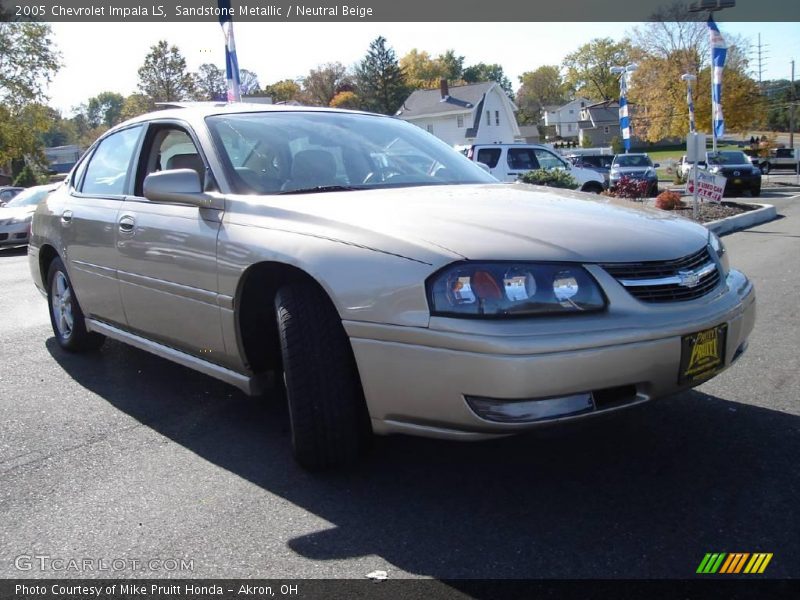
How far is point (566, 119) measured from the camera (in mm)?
99062

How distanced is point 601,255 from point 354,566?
1.38 metres

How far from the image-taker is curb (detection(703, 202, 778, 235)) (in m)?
12.5

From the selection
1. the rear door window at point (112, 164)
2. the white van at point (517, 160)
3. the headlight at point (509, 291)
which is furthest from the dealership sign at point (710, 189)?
the headlight at point (509, 291)

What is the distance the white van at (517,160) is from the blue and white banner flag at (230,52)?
608cm

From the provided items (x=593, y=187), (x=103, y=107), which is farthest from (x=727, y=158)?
(x=103, y=107)

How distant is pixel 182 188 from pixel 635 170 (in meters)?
22.5

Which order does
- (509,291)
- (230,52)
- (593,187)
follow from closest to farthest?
(509,291) < (230,52) < (593,187)

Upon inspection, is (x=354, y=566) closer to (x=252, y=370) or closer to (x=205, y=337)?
(x=252, y=370)

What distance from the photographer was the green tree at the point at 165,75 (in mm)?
56375

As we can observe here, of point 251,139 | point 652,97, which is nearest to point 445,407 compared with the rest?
point 251,139

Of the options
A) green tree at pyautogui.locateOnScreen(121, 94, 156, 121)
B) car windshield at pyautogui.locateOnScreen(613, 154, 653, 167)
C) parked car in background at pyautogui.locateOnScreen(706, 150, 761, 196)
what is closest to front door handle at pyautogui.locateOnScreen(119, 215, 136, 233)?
parked car in background at pyautogui.locateOnScreen(706, 150, 761, 196)

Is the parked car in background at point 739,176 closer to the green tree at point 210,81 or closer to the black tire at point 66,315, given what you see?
the black tire at point 66,315

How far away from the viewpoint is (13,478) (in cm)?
330

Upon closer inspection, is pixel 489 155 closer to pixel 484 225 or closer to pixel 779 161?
pixel 484 225
